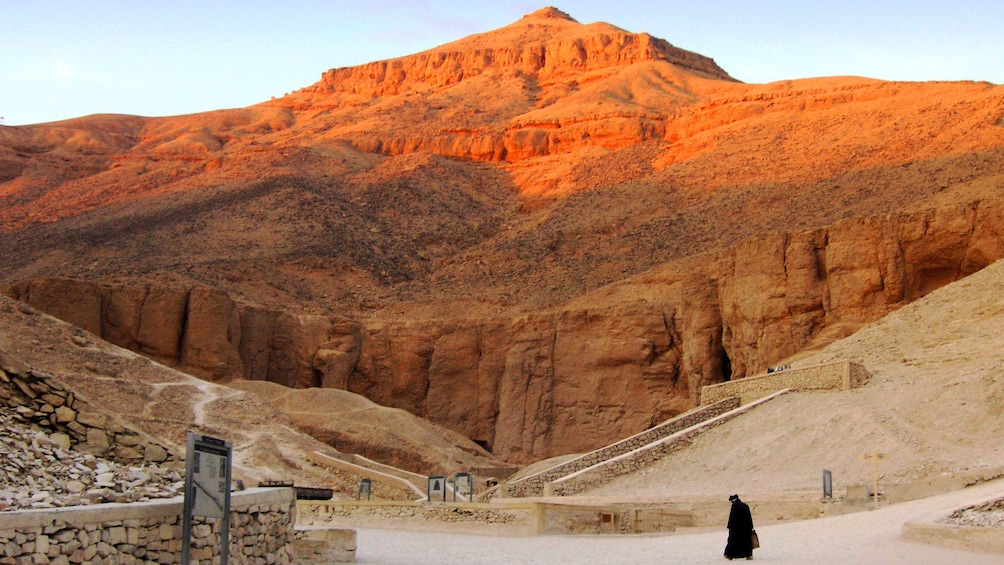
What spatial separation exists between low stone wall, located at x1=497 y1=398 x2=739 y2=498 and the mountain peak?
300 feet

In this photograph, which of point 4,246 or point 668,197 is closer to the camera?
point 668,197

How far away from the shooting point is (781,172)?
62.9m

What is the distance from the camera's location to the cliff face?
3919cm

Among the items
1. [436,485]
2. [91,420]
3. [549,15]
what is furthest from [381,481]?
[549,15]

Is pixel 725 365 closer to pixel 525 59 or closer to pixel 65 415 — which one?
pixel 65 415

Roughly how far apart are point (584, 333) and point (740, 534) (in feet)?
110

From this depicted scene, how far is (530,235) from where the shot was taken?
6588 cm

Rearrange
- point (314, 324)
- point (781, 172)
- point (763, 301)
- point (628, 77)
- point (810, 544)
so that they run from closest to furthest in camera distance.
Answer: point (810, 544) < point (763, 301) < point (314, 324) < point (781, 172) < point (628, 77)

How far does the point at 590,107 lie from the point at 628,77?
10138 millimetres

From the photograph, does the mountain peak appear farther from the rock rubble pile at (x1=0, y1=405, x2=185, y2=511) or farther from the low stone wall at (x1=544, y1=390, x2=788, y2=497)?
the rock rubble pile at (x1=0, y1=405, x2=185, y2=511)

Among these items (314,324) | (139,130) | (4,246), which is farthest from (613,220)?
(139,130)

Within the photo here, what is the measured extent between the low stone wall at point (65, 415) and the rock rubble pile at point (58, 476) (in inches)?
6.0

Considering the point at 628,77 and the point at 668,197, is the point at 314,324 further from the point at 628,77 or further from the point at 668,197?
the point at 628,77

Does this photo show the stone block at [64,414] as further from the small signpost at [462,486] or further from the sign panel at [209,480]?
the small signpost at [462,486]
